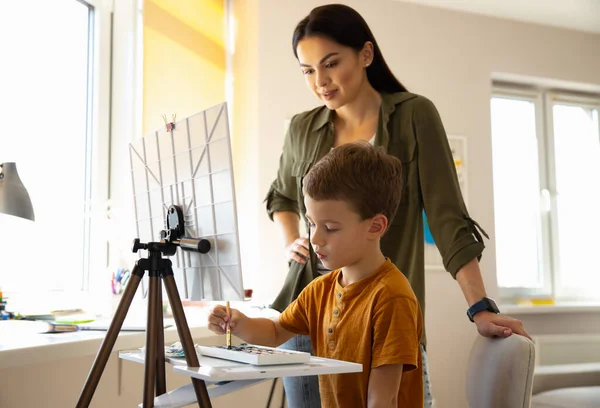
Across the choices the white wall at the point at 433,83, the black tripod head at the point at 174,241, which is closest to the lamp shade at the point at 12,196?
the black tripod head at the point at 174,241

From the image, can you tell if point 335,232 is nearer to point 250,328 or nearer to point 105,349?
point 250,328

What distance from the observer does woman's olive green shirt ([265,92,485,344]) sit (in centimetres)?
142

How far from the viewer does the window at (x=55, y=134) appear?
2586 mm

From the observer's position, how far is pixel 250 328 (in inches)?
52.5

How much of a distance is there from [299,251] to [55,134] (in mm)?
1672

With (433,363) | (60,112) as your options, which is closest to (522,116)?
(433,363)

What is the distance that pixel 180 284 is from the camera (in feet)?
5.01

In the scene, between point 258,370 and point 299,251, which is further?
point 299,251

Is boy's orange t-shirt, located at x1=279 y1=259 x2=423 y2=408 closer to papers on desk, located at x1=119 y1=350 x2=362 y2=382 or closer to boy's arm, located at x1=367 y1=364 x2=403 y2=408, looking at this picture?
boy's arm, located at x1=367 y1=364 x2=403 y2=408

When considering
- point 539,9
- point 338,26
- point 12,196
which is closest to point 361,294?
point 338,26

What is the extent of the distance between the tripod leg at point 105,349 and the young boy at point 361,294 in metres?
0.17

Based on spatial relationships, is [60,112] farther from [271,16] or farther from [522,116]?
[522,116]

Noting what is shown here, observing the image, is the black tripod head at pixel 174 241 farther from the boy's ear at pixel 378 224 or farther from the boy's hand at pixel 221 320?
the boy's ear at pixel 378 224

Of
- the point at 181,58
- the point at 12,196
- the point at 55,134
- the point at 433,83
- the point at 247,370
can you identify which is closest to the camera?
the point at 247,370
